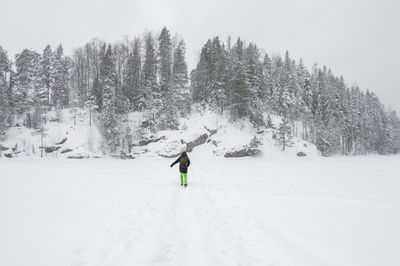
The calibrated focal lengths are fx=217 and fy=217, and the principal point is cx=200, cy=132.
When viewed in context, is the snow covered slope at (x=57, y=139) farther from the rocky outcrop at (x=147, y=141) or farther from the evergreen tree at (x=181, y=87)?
the evergreen tree at (x=181, y=87)

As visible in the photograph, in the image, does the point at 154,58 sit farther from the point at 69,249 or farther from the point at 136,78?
the point at 69,249

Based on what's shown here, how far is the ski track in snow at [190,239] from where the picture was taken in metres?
4.18

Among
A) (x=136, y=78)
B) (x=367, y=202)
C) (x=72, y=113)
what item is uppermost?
(x=136, y=78)

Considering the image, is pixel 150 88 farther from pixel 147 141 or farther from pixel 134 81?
pixel 147 141

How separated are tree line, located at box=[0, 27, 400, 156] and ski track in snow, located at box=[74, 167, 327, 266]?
33610 mm

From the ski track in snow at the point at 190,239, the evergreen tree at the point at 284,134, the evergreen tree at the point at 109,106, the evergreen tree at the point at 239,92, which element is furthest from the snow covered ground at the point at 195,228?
the evergreen tree at the point at 239,92

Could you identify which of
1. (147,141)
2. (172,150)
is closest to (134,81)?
(147,141)

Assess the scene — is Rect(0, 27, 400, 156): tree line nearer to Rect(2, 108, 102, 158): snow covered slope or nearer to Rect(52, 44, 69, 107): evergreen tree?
Rect(52, 44, 69, 107): evergreen tree

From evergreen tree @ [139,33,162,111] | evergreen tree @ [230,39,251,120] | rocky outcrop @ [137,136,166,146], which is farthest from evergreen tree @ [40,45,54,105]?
evergreen tree @ [230,39,251,120]

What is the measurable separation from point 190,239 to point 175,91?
138 feet

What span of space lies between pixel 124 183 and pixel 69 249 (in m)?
7.44

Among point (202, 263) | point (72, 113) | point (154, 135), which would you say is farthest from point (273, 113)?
point (202, 263)

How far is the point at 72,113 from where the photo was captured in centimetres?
4644

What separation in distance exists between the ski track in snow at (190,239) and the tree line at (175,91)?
110 feet
